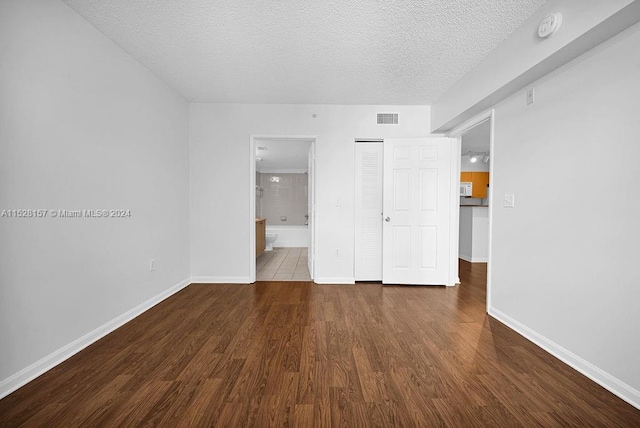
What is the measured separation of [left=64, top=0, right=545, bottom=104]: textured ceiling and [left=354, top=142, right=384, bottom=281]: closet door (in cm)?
90

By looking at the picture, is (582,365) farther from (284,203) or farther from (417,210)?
(284,203)

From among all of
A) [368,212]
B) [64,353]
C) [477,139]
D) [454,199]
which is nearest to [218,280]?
[64,353]

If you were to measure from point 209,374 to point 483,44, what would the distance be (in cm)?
346

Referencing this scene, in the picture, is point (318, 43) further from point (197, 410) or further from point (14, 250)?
point (197, 410)

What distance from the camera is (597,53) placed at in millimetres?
1745

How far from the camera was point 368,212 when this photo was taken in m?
3.92

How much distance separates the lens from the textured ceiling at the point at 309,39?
1.96 m

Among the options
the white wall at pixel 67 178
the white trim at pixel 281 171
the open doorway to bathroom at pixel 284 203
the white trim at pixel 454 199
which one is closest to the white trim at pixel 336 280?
the white trim at pixel 454 199

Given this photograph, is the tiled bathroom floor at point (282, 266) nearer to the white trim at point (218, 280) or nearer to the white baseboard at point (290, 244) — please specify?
the white trim at point (218, 280)

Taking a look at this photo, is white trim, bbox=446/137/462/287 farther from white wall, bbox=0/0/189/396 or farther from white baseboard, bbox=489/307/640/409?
white wall, bbox=0/0/189/396

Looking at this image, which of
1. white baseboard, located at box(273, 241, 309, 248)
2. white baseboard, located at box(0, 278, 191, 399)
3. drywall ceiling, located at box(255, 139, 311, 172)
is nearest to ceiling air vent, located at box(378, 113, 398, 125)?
drywall ceiling, located at box(255, 139, 311, 172)

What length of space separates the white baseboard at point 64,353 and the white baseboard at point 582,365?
3.59 m

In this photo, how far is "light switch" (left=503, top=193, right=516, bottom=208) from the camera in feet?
8.28

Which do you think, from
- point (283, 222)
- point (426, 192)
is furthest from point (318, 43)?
point (283, 222)
